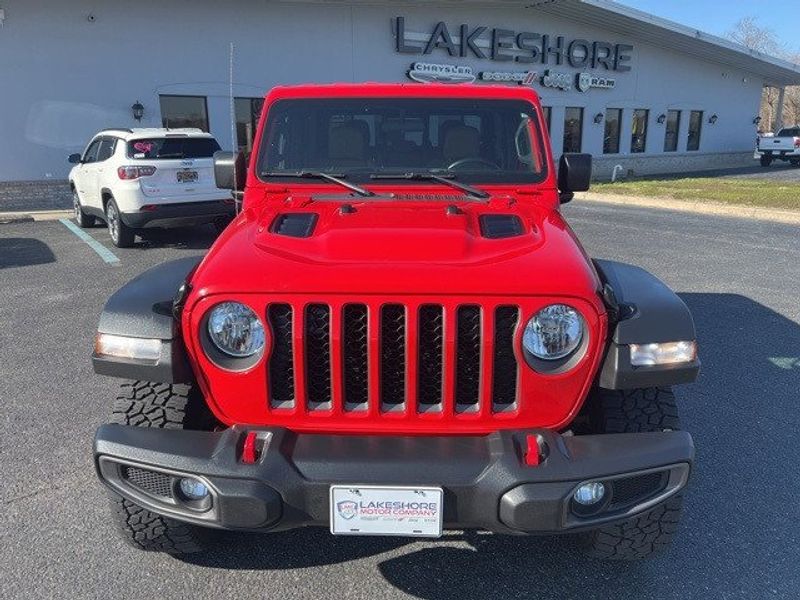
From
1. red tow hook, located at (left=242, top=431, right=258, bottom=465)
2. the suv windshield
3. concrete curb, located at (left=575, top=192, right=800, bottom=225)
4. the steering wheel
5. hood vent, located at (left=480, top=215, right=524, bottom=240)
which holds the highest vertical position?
the steering wheel

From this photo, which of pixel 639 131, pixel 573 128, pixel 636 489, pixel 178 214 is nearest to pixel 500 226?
pixel 636 489

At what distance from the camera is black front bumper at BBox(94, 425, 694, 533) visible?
2023 mm

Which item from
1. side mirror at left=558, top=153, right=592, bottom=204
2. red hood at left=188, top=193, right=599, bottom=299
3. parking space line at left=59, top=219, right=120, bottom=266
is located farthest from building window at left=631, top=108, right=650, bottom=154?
red hood at left=188, top=193, right=599, bottom=299

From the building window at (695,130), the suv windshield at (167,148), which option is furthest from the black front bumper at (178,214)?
the building window at (695,130)

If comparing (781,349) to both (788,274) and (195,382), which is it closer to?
(788,274)

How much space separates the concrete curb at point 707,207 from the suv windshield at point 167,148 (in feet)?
32.9

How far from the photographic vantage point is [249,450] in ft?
6.84

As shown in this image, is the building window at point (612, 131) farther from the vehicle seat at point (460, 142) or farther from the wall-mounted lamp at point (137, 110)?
the vehicle seat at point (460, 142)

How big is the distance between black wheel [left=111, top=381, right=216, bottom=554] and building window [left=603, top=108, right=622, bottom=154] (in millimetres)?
24925

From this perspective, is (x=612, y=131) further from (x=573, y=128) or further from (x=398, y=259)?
(x=398, y=259)

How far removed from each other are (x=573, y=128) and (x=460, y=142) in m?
22.0

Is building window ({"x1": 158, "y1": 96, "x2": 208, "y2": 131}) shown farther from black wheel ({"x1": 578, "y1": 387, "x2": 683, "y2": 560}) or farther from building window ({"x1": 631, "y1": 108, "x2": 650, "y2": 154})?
building window ({"x1": 631, "y1": 108, "x2": 650, "y2": 154})

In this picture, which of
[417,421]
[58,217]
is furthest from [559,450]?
[58,217]

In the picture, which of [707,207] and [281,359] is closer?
[281,359]
